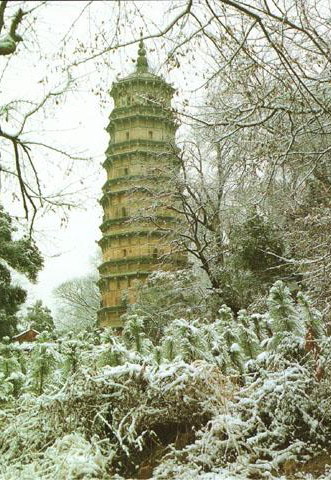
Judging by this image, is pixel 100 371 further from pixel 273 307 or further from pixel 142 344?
pixel 142 344

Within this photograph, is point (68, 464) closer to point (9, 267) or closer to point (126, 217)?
point (9, 267)

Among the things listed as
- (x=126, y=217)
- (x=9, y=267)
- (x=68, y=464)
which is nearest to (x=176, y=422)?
(x=68, y=464)

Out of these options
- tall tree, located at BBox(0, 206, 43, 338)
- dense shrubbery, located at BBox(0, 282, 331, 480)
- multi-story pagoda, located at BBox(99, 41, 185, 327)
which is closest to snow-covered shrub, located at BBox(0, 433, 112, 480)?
dense shrubbery, located at BBox(0, 282, 331, 480)

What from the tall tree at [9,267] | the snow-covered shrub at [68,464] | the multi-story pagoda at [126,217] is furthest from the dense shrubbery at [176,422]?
the multi-story pagoda at [126,217]

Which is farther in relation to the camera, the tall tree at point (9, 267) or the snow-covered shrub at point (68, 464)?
the tall tree at point (9, 267)

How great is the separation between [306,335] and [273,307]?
52 centimetres

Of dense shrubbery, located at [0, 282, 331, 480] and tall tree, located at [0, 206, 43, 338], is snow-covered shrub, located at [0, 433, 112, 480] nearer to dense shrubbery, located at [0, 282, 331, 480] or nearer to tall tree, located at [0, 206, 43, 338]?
dense shrubbery, located at [0, 282, 331, 480]

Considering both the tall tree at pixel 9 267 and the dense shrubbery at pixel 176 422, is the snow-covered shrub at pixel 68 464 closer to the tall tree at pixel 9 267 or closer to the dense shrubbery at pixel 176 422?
the dense shrubbery at pixel 176 422

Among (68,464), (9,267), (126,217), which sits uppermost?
(126,217)

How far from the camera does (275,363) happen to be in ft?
16.4

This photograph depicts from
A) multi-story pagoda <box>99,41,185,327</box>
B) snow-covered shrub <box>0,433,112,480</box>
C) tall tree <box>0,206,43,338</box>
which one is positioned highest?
multi-story pagoda <box>99,41,185,327</box>

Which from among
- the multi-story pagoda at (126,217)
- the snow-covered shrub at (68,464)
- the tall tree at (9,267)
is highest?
the multi-story pagoda at (126,217)

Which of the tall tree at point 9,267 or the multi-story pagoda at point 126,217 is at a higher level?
the multi-story pagoda at point 126,217

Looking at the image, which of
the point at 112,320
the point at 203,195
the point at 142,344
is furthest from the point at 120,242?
the point at 142,344
